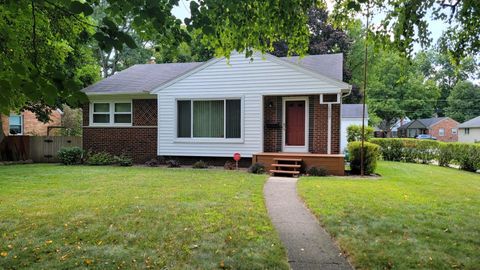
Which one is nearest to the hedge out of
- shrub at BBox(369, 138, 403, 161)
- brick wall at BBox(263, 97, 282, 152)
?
shrub at BBox(369, 138, 403, 161)

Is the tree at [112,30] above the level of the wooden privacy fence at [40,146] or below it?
above

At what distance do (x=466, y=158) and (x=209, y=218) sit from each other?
53.6 feet

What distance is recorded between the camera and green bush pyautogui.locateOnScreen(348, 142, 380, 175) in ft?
41.5

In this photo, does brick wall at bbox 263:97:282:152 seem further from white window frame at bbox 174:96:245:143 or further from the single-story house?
white window frame at bbox 174:96:245:143

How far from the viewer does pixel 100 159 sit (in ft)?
50.8

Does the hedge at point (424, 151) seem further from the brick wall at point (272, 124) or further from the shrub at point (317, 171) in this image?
the shrub at point (317, 171)

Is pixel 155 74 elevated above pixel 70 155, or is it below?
above

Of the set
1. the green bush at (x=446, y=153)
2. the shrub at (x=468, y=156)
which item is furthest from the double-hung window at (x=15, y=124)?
the shrub at (x=468, y=156)

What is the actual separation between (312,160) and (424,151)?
1038 cm

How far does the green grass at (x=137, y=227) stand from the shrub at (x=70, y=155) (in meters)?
6.49

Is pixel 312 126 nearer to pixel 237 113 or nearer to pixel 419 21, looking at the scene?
pixel 237 113

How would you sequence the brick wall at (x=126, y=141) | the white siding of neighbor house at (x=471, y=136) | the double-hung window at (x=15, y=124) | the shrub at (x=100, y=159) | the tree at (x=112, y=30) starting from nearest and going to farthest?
the tree at (x=112, y=30), the shrub at (x=100, y=159), the brick wall at (x=126, y=141), the double-hung window at (x=15, y=124), the white siding of neighbor house at (x=471, y=136)

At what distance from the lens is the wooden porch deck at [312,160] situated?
41.3 ft

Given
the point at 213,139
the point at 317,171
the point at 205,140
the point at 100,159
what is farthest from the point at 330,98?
the point at 100,159
